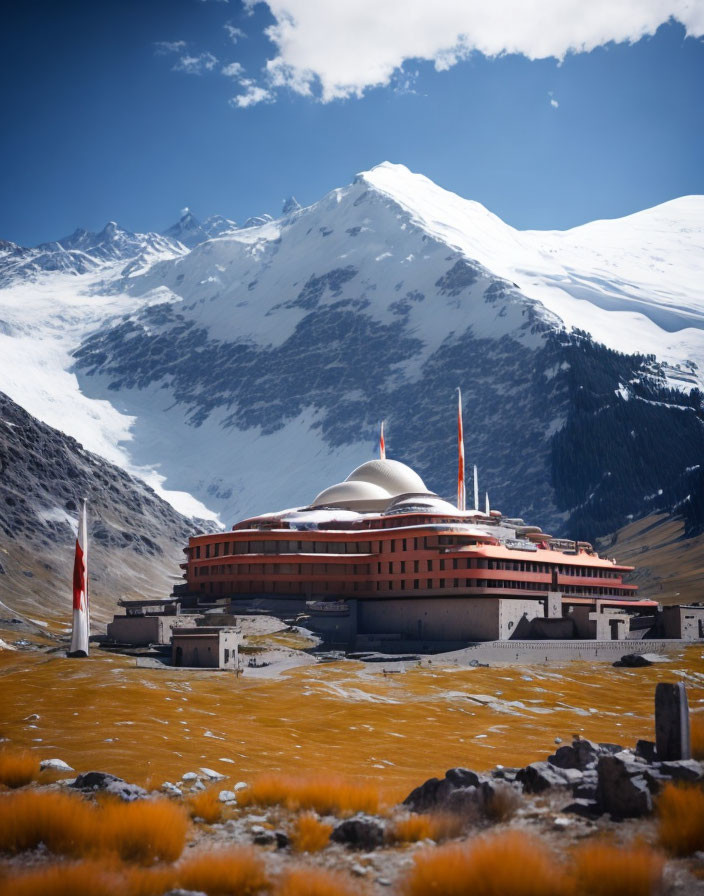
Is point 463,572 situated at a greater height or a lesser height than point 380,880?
greater

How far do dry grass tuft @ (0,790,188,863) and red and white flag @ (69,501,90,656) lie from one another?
5301 cm

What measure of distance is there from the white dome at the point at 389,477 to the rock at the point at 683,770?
13718 centimetres

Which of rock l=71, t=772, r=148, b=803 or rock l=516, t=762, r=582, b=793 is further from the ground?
rock l=516, t=762, r=582, b=793

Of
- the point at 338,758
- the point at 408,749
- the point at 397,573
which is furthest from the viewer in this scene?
the point at 397,573

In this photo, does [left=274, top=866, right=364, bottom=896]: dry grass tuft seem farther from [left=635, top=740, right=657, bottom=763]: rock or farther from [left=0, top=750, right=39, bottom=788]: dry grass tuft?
[left=0, top=750, right=39, bottom=788]: dry grass tuft

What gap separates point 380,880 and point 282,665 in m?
70.4

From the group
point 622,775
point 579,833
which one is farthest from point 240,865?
point 622,775

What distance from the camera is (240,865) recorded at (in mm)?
20344

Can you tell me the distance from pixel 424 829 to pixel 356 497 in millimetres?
129666

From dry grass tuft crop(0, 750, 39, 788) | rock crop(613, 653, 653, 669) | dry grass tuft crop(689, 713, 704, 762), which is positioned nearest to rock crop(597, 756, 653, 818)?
dry grass tuft crop(689, 713, 704, 762)

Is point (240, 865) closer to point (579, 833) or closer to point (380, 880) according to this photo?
point (380, 880)

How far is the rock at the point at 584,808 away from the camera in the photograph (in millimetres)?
23141

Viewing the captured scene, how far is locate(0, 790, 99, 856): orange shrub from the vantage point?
22031mm

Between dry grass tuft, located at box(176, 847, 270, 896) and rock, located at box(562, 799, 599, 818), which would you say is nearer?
dry grass tuft, located at box(176, 847, 270, 896)
